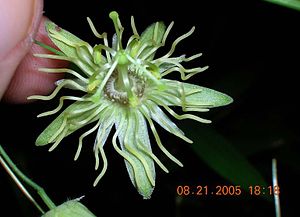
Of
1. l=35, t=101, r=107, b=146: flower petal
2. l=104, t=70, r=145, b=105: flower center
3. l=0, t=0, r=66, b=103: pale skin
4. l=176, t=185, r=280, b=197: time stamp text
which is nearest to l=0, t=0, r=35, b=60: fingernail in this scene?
l=0, t=0, r=66, b=103: pale skin

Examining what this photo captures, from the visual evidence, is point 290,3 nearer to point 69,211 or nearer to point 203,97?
point 203,97

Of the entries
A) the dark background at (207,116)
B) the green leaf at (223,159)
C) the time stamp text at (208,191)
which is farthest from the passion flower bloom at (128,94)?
the time stamp text at (208,191)

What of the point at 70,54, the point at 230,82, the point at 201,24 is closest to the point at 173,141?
the point at 230,82

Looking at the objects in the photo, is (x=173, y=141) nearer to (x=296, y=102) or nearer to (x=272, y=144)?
(x=272, y=144)

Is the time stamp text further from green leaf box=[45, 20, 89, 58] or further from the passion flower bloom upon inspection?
green leaf box=[45, 20, 89, 58]

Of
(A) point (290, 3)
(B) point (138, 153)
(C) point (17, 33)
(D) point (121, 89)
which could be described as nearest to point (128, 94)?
(D) point (121, 89)

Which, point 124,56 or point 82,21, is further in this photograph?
point 82,21
